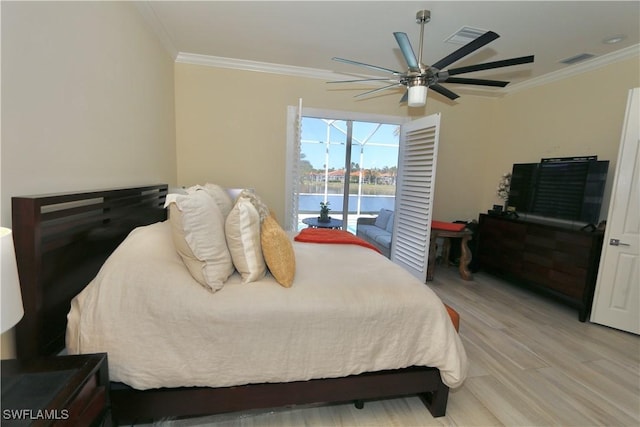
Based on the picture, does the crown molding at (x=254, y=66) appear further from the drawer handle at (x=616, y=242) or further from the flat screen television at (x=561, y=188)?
the drawer handle at (x=616, y=242)

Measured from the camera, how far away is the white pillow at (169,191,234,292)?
1449 mm

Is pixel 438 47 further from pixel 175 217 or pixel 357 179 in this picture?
pixel 357 179

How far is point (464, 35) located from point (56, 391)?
11.5 ft

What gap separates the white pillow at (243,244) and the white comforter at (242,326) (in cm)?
7

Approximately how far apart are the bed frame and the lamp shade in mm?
441

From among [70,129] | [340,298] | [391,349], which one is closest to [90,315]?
[70,129]

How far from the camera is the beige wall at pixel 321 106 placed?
324 centimetres

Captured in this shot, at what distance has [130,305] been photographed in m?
1.30

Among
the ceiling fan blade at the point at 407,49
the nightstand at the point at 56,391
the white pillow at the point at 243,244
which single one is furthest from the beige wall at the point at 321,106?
the nightstand at the point at 56,391

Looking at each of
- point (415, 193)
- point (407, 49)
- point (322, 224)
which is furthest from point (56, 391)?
point (415, 193)

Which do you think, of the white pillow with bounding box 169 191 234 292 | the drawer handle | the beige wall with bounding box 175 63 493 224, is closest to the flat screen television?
the drawer handle

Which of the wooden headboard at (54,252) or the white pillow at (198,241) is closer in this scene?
the wooden headboard at (54,252)

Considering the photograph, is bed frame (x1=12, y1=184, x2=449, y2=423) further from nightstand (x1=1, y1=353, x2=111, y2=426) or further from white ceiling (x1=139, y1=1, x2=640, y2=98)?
white ceiling (x1=139, y1=1, x2=640, y2=98)

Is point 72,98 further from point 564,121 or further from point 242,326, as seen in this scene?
point 564,121
